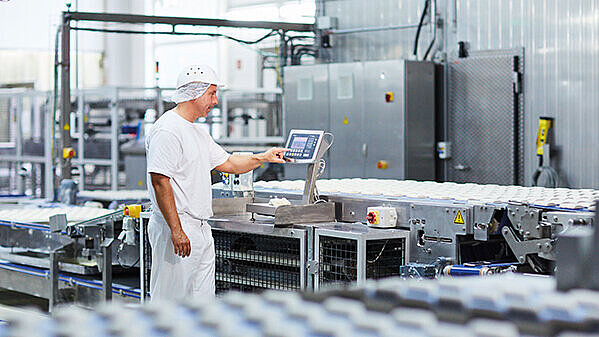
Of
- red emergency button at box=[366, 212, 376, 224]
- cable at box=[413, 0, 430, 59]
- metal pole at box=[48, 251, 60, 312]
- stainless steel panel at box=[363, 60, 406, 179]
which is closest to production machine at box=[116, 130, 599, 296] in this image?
red emergency button at box=[366, 212, 376, 224]

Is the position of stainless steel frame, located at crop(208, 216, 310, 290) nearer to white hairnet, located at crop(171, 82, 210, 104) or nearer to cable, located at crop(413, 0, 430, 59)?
white hairnet, located at crop(171, 82, 210, 104)

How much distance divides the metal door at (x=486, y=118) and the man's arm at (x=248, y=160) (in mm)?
3694

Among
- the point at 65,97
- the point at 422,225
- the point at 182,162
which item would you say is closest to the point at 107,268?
the point at 182,162

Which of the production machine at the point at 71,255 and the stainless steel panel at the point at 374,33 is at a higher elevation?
the stainless steel panel at the point at 374,33

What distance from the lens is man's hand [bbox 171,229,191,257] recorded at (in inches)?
125

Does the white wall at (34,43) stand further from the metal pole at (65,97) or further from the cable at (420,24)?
the cable at (420,24)

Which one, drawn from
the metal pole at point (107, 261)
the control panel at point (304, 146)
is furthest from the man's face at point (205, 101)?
the metal pole at point (107, 261)

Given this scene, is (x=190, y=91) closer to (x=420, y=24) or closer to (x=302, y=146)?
(x=302, y=146)

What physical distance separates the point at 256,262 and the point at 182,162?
698 mm

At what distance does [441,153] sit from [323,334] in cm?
647

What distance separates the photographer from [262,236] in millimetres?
3686

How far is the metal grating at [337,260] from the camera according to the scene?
3326 millimetres

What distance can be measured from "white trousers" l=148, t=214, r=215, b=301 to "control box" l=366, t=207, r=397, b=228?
0.72 meters

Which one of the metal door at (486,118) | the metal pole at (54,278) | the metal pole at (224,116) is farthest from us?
the metal pole at (224,116)
